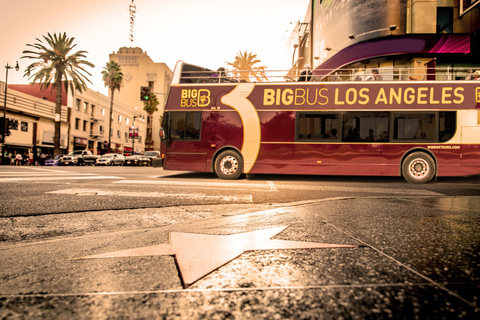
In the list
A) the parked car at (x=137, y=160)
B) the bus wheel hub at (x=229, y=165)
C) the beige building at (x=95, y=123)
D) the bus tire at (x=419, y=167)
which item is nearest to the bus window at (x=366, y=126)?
the bus tire at (x=419, y=167)

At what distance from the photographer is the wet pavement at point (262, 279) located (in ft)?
3.21

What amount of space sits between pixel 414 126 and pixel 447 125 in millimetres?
1010

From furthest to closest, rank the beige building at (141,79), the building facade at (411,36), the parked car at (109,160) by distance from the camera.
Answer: the beige building at (141,79)
the parked car at (109,160)
the building facade at (411,36)

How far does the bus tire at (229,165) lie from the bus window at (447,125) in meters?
6.75

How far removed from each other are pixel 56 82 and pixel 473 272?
38150mm

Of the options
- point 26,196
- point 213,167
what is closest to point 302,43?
point 213,167

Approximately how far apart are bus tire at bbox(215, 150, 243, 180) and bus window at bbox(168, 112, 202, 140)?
3.98 ft

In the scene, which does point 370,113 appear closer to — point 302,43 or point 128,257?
point 128,257

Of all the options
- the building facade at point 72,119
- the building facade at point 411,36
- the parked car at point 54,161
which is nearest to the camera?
the building facade at point 411,36

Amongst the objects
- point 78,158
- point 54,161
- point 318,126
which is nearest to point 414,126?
point 318,126

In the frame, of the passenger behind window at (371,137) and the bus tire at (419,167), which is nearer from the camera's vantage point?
the bus tire at (419,167)

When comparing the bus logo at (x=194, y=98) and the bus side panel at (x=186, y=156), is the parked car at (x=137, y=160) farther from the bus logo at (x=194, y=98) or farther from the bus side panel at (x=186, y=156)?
the bus logo at (x=194, y=98)

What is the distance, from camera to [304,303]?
102cm

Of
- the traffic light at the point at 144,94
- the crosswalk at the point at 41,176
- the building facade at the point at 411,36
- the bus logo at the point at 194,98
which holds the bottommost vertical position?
the crosswalk at the point at 41,176
